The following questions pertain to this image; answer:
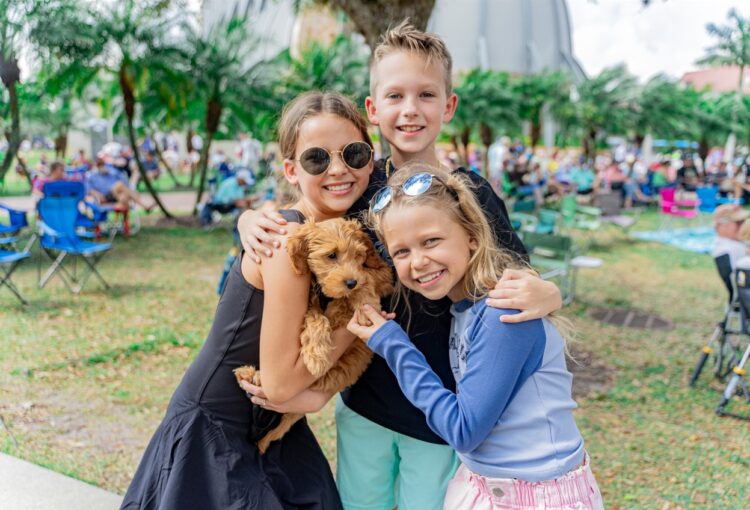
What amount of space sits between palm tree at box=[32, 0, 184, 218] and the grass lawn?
209 inches

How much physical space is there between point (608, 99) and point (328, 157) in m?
26.2

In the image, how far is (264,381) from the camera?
6.06ft

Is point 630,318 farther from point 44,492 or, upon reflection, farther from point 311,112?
point 311,112

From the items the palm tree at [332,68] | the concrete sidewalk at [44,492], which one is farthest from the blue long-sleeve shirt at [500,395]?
the palm tree at [332,68]

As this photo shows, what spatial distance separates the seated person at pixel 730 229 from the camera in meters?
5.91

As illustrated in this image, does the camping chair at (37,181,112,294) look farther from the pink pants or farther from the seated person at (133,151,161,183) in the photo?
the seated person at (133,151,161,183)

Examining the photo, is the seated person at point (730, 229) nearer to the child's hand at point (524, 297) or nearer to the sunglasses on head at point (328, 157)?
the child's hand at point (524, 297)

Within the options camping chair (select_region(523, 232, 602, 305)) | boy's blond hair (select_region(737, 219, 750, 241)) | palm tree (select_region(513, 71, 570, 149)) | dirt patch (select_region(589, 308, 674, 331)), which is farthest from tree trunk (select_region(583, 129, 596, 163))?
boy's blond hair (select_region(737, 219, 750, 241))

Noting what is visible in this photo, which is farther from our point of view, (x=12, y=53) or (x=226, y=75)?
(x=226, y=75)

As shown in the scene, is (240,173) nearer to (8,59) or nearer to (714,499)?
(8,59)

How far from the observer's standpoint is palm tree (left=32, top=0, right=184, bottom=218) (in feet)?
41.7

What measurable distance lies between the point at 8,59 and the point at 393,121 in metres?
9.76

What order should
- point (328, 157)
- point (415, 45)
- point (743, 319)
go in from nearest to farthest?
point (328, 157)
point (415, 45)
point (743, 319)

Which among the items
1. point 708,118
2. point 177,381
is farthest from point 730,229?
point 708,118
